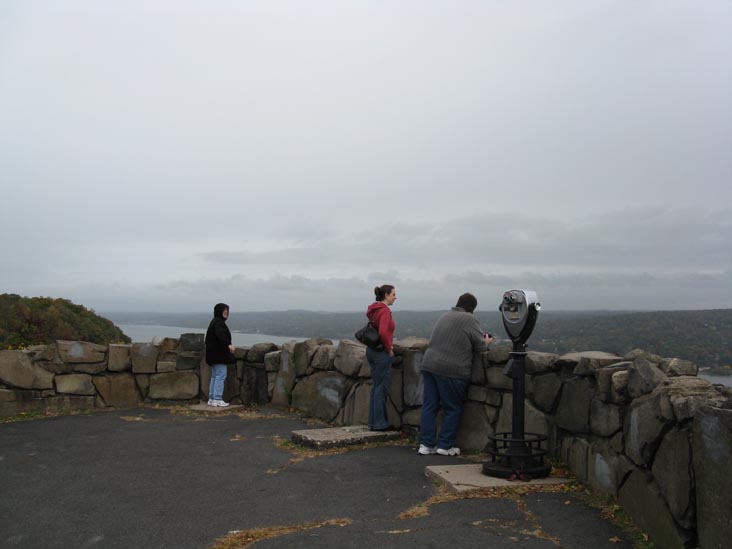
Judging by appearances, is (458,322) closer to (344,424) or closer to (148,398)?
(344,424)

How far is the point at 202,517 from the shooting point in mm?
5617

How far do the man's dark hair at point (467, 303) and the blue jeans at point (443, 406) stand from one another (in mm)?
886

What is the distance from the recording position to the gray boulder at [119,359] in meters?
11.9

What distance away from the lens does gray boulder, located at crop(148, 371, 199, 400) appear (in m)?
12.2

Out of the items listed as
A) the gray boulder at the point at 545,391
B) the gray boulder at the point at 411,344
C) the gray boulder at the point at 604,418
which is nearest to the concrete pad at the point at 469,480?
the gray boulder at the point at 604,418

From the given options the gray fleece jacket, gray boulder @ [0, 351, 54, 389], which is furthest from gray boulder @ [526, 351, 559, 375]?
gray boulder @ [0, 351, 54, 389]

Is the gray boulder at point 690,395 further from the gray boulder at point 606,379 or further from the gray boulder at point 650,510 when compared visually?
the gray boulder at point 606,379

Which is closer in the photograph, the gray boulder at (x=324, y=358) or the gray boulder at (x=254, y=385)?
the gray boulder at (x=324, y=358)

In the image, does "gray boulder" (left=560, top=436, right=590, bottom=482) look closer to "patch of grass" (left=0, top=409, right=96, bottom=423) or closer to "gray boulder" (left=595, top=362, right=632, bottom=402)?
"gray boulder" (left=595, top=362, right=632, bottom=402)

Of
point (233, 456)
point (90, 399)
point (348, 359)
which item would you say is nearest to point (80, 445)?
point (233, 456)

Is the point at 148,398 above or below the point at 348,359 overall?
below

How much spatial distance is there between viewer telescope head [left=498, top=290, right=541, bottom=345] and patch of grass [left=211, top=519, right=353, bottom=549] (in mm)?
2565

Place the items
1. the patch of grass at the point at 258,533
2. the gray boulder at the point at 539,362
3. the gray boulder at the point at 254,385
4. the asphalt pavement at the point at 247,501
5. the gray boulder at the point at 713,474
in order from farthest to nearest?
1. the gray boulder at the point at 254,385
2. the gray boulder at the point at 539,362
3. the asphalt pavement at the point at 247,501
4. the patch of grass at the point at 258,533
5. the gray boulder at the point at 713,474

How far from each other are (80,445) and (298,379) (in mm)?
3862
